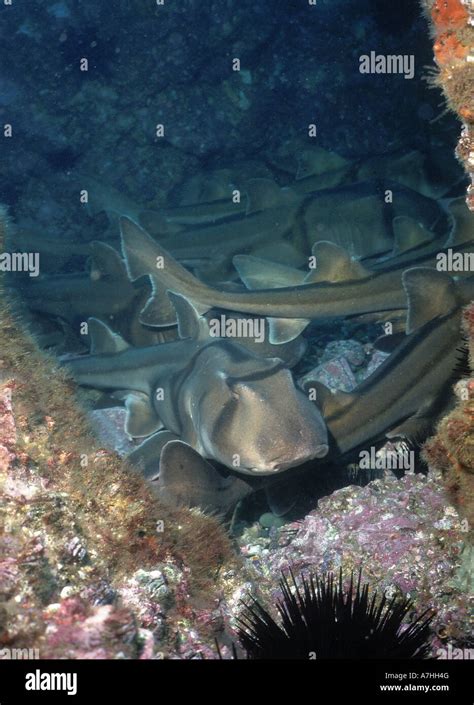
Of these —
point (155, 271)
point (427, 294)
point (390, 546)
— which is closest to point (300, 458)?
point (390, 546)

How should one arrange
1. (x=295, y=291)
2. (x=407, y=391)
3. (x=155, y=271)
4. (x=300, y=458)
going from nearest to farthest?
(x=300, y=458) < (x=407, y=391) < (x=295, y=291) < (x=155, y=271)

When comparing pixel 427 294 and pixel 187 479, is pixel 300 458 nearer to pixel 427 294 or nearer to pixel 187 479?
pixel 187 479

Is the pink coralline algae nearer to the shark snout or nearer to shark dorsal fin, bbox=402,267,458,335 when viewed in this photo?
the shark snout

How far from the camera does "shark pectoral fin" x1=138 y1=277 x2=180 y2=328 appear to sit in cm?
648

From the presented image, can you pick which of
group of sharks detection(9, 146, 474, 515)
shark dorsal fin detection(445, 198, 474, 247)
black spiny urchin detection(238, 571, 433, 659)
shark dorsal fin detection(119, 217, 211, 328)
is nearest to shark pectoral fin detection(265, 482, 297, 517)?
group of sharks detection(9, 146, 474, 515)

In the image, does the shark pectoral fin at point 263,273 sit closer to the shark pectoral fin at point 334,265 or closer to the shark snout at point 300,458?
the shark pectoral fin at point 334,265

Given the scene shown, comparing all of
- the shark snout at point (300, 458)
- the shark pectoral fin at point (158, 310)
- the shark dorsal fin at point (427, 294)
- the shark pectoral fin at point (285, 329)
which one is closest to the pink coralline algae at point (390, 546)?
the shark snout at point (300, 458)

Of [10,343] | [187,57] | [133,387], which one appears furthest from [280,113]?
[10,343]

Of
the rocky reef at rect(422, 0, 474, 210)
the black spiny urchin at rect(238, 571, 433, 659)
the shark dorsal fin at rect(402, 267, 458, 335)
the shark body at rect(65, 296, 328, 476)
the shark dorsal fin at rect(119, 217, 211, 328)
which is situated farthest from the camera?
the shark dorsal fin at rect(119, 217, 211, 328)

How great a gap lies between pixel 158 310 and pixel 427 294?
3.08m

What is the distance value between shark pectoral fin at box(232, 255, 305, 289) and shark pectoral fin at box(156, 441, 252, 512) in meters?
2.91

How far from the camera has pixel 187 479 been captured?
4.15m

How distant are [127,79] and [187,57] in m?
1.15

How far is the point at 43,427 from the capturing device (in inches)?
133
